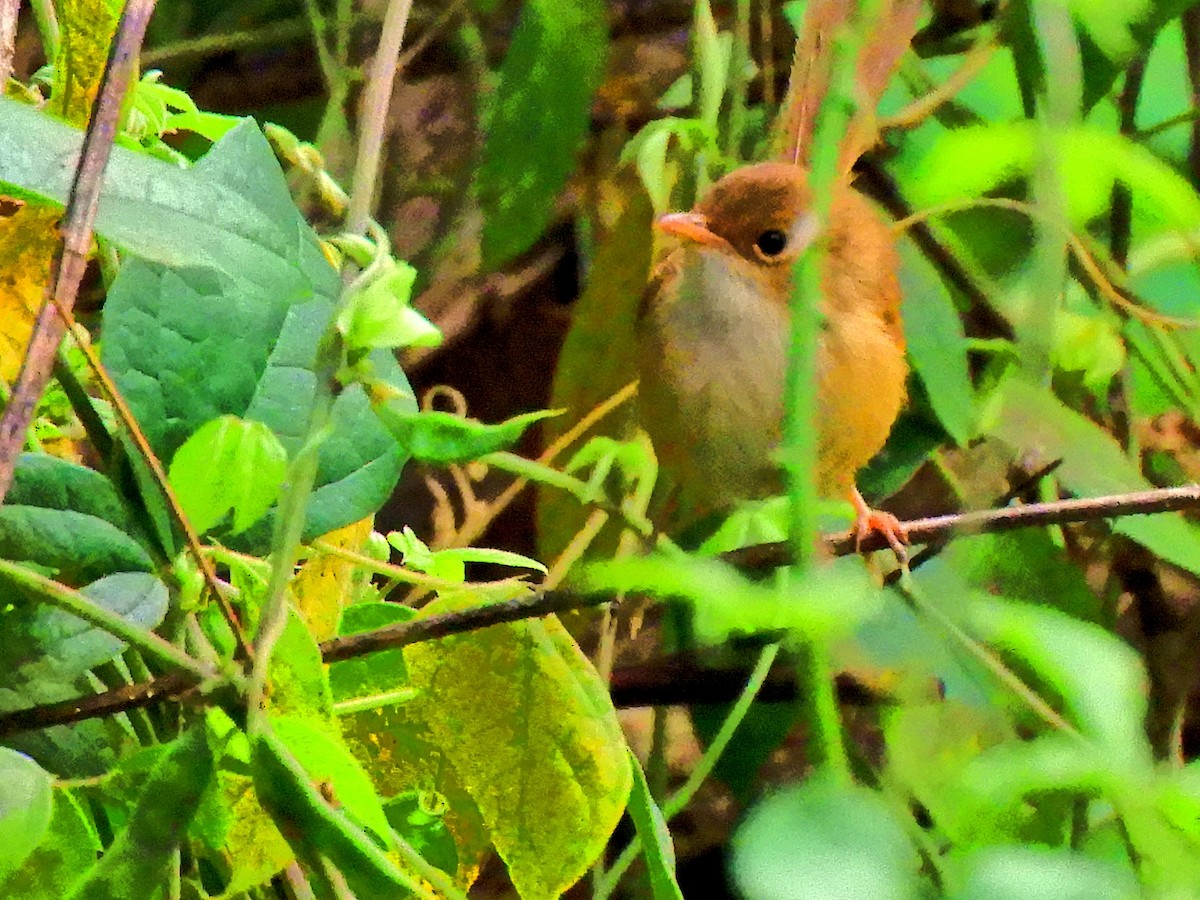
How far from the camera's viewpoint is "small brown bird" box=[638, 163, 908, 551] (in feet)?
5.40

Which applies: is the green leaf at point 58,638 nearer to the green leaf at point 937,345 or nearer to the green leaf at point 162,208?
the green leaf at point 162,208

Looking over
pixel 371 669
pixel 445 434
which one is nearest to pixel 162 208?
pixel 445 434

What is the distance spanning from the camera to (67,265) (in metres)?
0.58

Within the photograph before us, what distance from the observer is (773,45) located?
1.98 metres

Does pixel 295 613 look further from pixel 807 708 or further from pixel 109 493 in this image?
pixel 807 708

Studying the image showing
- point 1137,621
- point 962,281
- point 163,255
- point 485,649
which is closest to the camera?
point 163,255

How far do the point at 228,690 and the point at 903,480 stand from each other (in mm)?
1124

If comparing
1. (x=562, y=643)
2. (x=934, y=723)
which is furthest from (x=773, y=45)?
(x=934, y=723)

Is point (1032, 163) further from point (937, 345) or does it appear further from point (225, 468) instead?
point (937, 345)

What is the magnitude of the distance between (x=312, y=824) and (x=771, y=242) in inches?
47.8

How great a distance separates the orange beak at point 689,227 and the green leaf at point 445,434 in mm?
914

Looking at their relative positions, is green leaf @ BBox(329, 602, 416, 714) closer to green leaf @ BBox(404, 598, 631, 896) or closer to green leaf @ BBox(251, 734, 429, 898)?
green leaf @ BBox(404, 598, 631, 896)

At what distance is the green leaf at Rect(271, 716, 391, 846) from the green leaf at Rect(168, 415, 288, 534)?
0.12 m

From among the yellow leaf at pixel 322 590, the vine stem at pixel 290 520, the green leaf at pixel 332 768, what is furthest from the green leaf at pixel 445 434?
the yellow leaf at pixel 322 590
